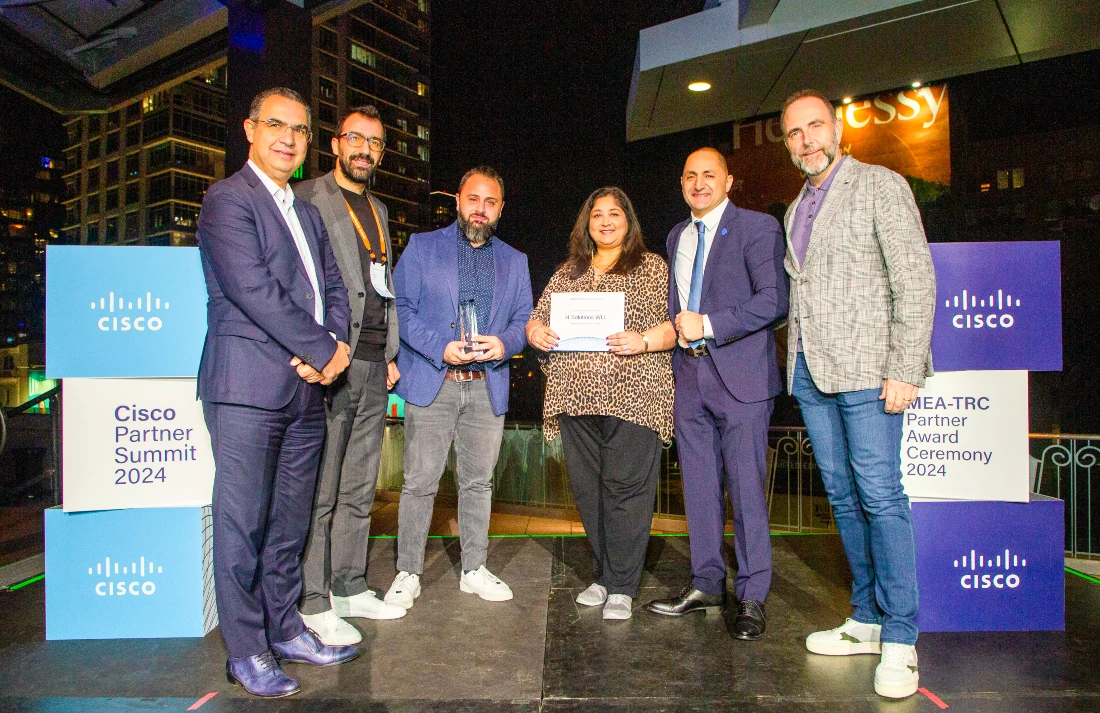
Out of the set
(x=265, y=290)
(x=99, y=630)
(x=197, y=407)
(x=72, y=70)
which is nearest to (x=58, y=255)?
(x=197, y=407)

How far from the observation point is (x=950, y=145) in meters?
7.65

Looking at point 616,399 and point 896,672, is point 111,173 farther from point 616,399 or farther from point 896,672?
point 896,672

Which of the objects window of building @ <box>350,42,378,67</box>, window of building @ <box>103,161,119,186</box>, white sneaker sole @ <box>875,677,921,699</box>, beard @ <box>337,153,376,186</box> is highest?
window of building @ <box>350,42,378,67</box>

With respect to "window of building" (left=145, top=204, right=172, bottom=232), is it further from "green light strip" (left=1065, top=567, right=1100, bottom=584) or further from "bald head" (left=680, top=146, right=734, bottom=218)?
"green light strip" (left=1065, top=567, right=1100, bottom=584)

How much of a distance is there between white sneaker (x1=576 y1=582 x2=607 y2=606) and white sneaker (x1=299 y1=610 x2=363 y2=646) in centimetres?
90

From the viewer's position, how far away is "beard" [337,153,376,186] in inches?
115

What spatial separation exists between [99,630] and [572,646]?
180 cm

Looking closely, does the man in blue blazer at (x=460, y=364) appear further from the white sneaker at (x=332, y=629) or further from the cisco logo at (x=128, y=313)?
the cisco logo at (x=128, y=313)

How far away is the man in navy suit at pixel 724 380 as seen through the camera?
8.79ft

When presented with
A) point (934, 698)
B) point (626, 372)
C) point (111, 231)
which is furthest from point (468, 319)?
point (111, 231)

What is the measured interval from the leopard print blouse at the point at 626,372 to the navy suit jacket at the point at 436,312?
27 cm

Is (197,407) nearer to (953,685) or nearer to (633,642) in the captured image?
(633,642)

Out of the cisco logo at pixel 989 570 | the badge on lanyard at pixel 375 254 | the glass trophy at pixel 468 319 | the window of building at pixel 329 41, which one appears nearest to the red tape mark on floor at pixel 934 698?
the cisco logo at pixel 989 570

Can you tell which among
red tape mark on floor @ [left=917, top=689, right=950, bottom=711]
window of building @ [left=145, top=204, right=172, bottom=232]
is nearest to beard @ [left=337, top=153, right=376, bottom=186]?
red tape mark on floor @ [left=917, top=689, right=950, bottom=711]
